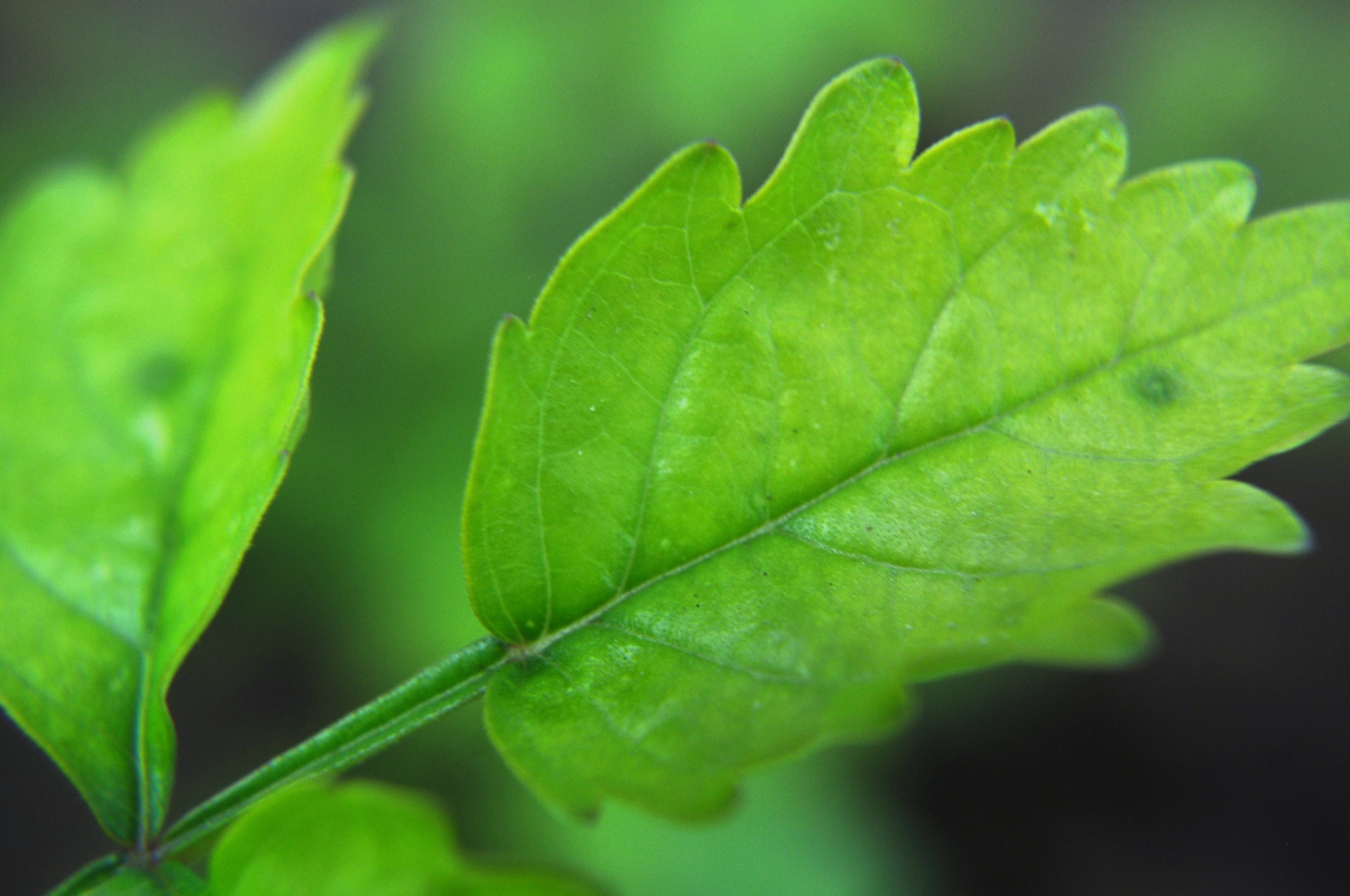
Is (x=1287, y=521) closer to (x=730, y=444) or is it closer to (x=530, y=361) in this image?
(x=730, y=444)

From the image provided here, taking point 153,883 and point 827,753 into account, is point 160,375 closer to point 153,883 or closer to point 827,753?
point 153,883

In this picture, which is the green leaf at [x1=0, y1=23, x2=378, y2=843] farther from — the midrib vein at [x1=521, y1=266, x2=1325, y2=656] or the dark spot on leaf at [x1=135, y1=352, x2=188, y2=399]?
the midrib vein at [x1=521, y1=266, x2=1325, y2=656]

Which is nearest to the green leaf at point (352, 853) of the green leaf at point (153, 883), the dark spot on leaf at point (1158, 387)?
the green leaf at point (153, 883)

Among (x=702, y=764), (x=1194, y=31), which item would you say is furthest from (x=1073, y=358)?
(x=1194, y=31)

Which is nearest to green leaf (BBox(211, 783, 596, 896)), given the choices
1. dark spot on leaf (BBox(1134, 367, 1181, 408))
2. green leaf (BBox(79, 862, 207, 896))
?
green leaf (BBox(79, 862, 207, 896))

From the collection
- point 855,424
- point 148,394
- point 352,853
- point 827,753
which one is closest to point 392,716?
point 352,853

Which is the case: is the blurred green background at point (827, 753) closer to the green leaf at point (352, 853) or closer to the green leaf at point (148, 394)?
the green leaf at point (148, 394)

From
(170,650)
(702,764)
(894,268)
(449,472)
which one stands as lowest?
(449,472)
